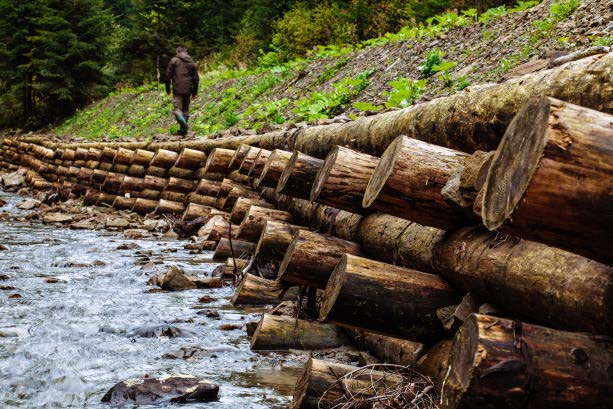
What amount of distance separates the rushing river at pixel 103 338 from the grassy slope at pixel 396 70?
145 inches

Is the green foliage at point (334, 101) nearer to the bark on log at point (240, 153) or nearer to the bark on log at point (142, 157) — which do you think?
the bark on log at point (240, 153)

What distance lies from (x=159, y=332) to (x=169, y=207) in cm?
756

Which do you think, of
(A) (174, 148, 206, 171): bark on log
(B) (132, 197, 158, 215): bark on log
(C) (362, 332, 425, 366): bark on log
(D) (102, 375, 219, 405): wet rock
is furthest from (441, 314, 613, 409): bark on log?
(B) (132, 197, 158, 215): bark on log

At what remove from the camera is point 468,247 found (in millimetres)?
2924

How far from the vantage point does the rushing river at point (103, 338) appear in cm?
353

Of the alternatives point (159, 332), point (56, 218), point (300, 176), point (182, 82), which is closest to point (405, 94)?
point (300, 176)

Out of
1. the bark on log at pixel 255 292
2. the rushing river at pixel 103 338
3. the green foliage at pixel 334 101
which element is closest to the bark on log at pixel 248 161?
the rushing river at pixel 103 338

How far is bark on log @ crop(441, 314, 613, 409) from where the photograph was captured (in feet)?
6.31

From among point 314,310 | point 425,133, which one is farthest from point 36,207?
point 425,133

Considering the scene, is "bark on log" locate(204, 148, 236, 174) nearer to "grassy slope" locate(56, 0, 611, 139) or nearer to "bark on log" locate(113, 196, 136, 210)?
"grassy slope" locate(56, 0, 611, 139)

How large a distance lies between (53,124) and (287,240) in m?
36.2

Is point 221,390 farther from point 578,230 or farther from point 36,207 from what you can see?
point 36,207

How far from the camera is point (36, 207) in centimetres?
1487

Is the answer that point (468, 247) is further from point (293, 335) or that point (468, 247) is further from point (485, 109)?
point (293, 335)
